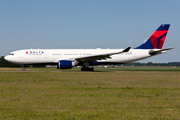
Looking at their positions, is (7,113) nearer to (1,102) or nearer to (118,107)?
(1,102)

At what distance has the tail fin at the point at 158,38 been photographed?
129 feet

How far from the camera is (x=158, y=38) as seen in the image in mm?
39312

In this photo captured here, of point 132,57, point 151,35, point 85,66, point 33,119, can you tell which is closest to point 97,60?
point 85,66

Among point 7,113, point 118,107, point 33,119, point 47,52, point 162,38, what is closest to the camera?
point 33,119

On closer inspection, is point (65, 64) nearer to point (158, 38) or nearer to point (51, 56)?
point (51, 56)

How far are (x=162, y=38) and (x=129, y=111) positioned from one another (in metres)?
34.4

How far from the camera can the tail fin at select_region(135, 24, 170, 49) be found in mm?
39375

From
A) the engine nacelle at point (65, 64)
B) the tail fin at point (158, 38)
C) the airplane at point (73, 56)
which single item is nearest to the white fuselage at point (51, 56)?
the airplane at point (73, 56)

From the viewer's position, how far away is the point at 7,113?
700 cm

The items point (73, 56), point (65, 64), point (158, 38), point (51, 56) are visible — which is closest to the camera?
point (65, 64)

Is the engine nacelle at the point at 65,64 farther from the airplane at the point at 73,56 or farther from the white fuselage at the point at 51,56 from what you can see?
the white fuselage at the point at 51,56

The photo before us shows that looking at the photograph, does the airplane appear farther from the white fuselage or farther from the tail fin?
the tail fin

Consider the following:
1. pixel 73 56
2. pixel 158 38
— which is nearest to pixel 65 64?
pixel 73 56

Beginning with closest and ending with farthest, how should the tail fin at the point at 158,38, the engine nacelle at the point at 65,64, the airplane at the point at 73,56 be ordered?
1. the engine nacelle at the point at 65,64
2. the airplane at the point at 73,56
3. the tail fin at the point at 158,38
